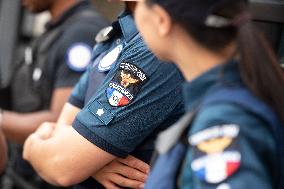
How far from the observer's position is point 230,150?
1.28 m

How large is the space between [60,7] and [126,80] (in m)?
1.59

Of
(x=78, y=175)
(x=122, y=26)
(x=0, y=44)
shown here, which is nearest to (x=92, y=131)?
(x=78, y=175)

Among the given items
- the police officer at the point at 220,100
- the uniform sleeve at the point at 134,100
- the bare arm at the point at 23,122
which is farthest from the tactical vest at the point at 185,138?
the bare arm at the point at 23,122

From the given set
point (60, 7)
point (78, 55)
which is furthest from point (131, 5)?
point (60, 7)

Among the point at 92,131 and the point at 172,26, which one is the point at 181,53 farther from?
the point at 92,131

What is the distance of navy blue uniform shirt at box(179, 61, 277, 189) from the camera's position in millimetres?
1274

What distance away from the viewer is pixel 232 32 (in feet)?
4.50

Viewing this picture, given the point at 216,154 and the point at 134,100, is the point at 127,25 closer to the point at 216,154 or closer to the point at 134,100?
the point at 134,100

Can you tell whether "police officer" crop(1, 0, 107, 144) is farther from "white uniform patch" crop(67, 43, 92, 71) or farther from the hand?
the hand

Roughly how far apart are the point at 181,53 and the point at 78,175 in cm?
71

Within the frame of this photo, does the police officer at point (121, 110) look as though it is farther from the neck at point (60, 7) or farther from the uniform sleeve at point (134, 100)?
the neck at point (60, 7)

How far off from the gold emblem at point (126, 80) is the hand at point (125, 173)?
27 cm

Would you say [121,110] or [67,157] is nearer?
[121,110]

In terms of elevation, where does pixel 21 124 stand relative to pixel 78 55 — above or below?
A: below
